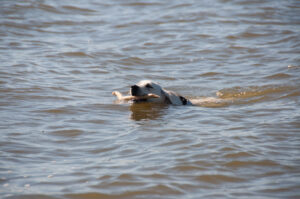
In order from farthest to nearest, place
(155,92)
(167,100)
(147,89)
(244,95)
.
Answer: (244,95)
(167,100)
(155,92)
(147,89)

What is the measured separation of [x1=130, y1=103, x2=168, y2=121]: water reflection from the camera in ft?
24.0

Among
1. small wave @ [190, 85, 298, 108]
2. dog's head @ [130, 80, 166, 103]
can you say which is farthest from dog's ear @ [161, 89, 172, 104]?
small wave @ [190, 85, 298, 108]

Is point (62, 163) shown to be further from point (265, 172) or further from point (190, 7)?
point (190, 7)

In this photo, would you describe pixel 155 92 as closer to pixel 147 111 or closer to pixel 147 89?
pixel 147 89

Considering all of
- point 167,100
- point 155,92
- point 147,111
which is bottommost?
point 147,111

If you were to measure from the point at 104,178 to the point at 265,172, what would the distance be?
1.82m

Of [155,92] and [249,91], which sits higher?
[155,92]

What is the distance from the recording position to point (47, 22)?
1569 cm

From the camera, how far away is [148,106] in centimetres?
799

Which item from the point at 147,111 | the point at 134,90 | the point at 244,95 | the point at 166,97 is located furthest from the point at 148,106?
the point at 244,95

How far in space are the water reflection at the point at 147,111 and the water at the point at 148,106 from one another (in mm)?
Result: 19

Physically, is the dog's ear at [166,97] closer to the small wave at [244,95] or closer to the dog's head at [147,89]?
the dog's head at [147,89]

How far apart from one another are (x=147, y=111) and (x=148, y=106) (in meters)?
0.28

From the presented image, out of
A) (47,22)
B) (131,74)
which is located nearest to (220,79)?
(131,74)
